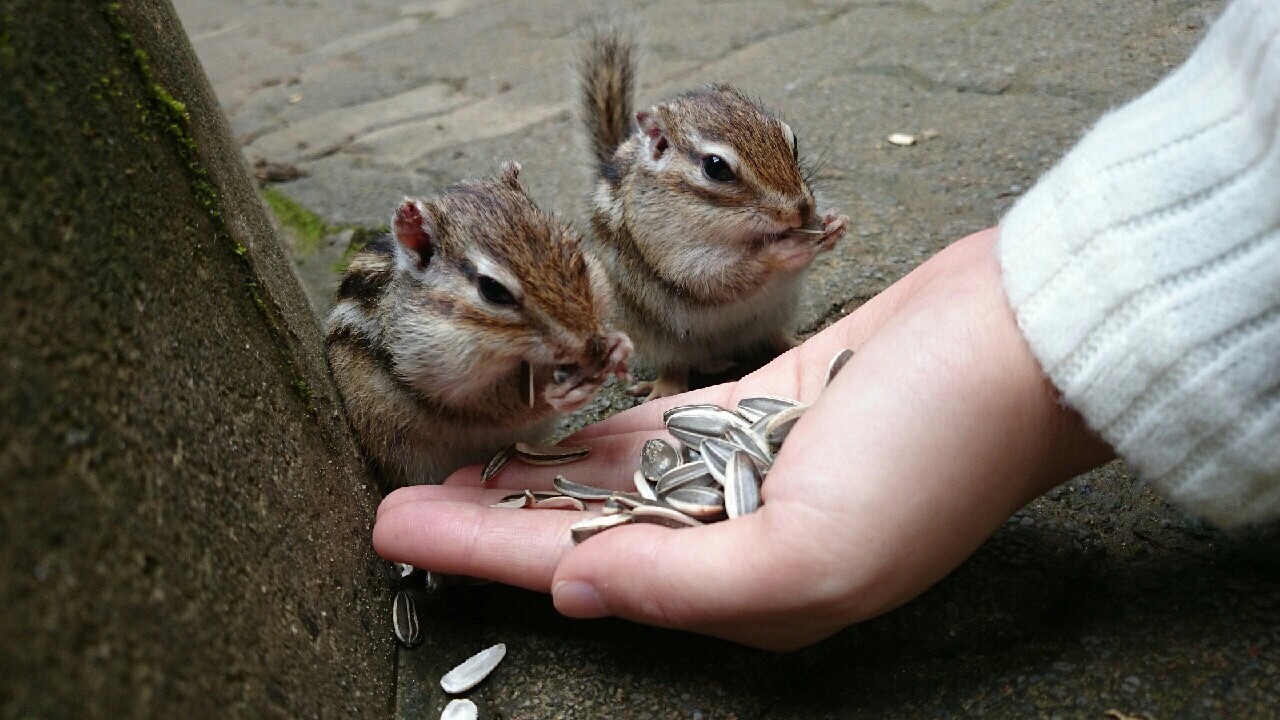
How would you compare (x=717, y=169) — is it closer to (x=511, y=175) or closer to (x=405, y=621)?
(x=511, y=175)

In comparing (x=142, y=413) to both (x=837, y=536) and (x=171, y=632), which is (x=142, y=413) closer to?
(x=171, y=632)

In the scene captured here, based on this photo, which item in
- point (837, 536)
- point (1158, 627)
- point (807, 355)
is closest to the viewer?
point (837, 536)

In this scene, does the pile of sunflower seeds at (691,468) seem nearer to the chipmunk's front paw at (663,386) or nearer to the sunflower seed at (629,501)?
the sunflower seed at (629,501)

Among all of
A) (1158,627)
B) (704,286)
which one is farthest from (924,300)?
(704,286)

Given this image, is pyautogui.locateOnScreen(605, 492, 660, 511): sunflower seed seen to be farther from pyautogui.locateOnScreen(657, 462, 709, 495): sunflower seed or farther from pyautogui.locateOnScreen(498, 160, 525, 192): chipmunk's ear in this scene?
pyautogui.locateOnScreen(498, 160, 525, 192): chipmunk's ear

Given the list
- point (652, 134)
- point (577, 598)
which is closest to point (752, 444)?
point (577, 598)

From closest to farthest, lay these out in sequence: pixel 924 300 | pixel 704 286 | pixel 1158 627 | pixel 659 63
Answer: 1. pixel 1158 627
2. pixel 924 300
3. pixel 704 286
4. pixel 659 63

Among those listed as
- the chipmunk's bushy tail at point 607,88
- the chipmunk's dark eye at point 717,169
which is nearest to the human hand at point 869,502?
the chipmunk's dark eye at point 717,169
